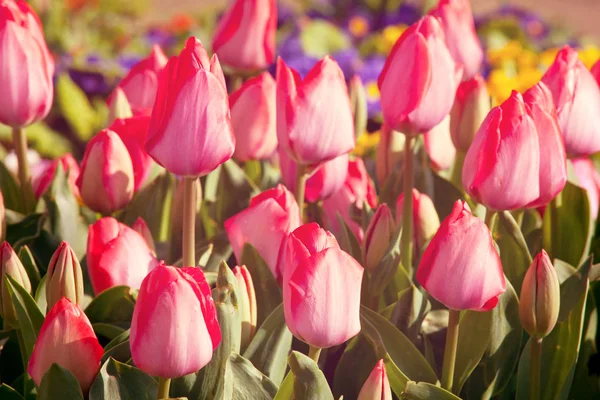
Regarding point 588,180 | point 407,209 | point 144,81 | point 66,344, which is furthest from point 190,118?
point 588,180

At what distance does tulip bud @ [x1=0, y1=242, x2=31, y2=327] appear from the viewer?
79 cm

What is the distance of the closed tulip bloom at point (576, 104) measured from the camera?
940mm

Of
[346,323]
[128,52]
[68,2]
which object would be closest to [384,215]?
[346,323]

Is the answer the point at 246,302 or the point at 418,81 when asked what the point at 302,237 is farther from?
the point at 418,81

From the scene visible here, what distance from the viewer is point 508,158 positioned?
78 centimetres

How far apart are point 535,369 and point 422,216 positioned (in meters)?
0.22

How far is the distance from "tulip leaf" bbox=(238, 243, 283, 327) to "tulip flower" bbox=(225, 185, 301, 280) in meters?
0.01

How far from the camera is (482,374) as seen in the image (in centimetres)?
90

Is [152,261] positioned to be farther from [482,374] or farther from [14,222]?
[482,374]

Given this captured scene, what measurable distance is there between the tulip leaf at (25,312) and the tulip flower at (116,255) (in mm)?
87

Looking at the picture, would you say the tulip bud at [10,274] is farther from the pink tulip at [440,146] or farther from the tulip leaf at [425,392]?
the pink tulip at [440,146]

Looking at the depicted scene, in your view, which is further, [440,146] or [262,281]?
[440,146]

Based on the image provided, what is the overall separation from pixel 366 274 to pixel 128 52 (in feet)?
7.86

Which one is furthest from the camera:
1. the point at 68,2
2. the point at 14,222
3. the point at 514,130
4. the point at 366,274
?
the point at 68,2
